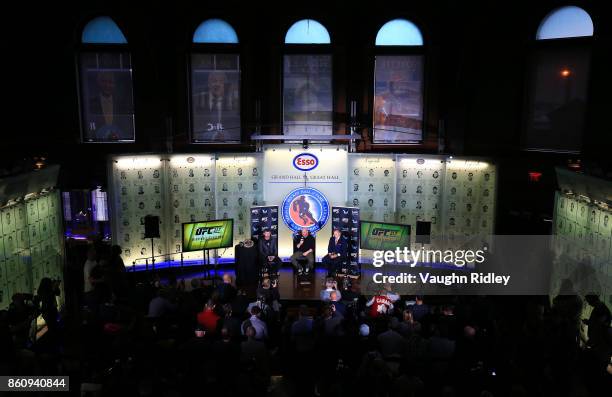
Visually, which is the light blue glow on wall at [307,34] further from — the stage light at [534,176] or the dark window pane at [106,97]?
→ the stage light at [534,176]

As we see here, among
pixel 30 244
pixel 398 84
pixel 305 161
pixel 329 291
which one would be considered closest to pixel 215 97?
pixel 305 161

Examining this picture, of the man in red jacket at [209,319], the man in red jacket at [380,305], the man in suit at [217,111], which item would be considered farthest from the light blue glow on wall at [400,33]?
the man in red jacket at [209,319]

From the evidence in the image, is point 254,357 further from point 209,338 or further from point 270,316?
point 270,316

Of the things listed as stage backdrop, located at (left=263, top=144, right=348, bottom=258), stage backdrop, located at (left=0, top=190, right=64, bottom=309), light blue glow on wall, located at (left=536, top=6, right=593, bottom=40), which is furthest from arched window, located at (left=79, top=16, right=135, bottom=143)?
light blue glow on wall, located at (left=536, top=6, right=593, bottom=40)

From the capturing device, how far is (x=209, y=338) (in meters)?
8.45

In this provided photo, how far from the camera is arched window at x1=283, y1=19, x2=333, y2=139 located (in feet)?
52.7

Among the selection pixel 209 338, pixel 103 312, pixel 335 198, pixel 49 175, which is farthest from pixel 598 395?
pixel 49 175

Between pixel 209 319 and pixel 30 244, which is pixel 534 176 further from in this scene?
pixel 30 244

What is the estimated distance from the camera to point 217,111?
1638cm

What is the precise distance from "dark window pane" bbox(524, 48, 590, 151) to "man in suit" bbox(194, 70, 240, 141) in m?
8.02

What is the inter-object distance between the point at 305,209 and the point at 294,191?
0.57 m

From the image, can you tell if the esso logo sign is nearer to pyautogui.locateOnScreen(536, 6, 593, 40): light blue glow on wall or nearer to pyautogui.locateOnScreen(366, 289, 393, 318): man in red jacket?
pyautogui.locateOnScreen(366, 289, 393, 318): man in red jacket

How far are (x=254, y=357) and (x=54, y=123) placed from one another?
35.6 ft

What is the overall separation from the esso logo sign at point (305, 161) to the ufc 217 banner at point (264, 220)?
125 centimetres
